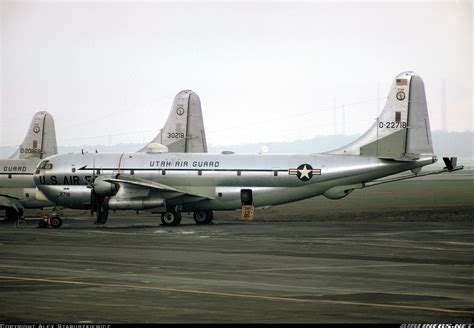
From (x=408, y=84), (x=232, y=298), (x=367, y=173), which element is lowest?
(x=232, y=298)

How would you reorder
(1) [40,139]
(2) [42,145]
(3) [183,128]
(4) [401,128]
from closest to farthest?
(4) [401,128], (3) [183,128], (2) [42,145], (1) [40,139]

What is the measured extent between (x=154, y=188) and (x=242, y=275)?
A: 3221 cm

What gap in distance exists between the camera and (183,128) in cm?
7888

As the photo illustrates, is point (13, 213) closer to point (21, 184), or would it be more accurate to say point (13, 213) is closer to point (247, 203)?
point (21, 184)

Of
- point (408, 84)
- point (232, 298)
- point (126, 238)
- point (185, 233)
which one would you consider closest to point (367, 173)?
point (408, 84)

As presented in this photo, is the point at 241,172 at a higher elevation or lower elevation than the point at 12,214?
higher

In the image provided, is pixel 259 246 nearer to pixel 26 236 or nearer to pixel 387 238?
pixel 387 238

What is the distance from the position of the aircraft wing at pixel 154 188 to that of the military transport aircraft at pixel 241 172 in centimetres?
6

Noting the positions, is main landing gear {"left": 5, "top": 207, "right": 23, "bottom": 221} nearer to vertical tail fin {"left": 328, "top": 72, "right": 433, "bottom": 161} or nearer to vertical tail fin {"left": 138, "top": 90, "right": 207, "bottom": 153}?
vertical tail fin {"left": 138, "top": 90, "right": 207, "bottom": 153}

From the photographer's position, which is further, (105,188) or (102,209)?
(102,209)

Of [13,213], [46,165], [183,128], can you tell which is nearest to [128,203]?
[46,165]

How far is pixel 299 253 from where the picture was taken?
41.4 metres

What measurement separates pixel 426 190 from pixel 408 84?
26.8 m

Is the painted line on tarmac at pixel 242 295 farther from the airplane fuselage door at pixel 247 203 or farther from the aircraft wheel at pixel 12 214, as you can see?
the aircraft wheel at pixel 12 214
